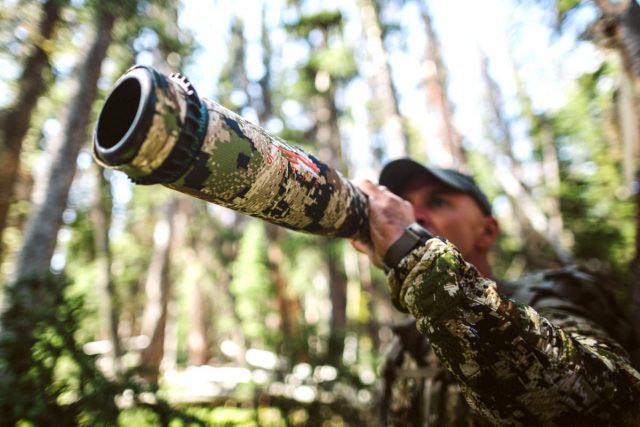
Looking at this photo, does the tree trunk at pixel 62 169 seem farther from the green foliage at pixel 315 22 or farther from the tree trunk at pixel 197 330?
the tree trunk at pixel 197 330

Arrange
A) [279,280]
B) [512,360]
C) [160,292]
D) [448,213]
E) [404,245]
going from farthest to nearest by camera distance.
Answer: [160,292] < [279,280] < [448,213] < [404,245] < [512,360]

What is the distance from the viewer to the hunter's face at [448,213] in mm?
1811

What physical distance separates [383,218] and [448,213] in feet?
2.30

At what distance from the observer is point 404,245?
117cm

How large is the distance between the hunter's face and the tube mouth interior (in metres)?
1.36

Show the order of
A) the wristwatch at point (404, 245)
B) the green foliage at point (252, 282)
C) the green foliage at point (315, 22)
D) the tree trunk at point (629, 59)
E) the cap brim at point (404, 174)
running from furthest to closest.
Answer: the green foliage at point (252, 282)
the green foliage at point (315, 22)
the tree trunk at point (629, 59)
the cap brim at point (404, 174)
the wristwatch at point (404, 245)

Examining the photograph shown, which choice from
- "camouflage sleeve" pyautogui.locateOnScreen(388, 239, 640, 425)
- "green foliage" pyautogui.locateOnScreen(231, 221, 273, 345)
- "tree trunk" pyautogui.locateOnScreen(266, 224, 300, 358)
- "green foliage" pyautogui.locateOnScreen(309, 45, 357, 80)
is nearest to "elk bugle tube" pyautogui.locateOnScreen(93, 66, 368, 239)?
"camouflage sleeve" pyautogui.locateOnScreen(388, 239, 640, 425)

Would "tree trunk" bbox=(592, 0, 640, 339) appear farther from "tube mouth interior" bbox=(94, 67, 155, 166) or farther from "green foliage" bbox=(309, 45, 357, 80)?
"green foliage" bbox=(309, 45, 357, 80)

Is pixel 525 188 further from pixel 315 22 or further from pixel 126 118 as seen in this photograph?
pixel 126 118

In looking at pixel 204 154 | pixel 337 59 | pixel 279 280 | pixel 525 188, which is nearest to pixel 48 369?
pixel 204 154

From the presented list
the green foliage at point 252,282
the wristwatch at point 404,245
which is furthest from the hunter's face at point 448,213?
the green foliage at point 252,282

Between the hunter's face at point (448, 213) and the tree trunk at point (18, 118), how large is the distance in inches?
207

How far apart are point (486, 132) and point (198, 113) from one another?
21.0 m

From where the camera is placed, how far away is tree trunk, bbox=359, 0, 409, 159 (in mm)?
6289
